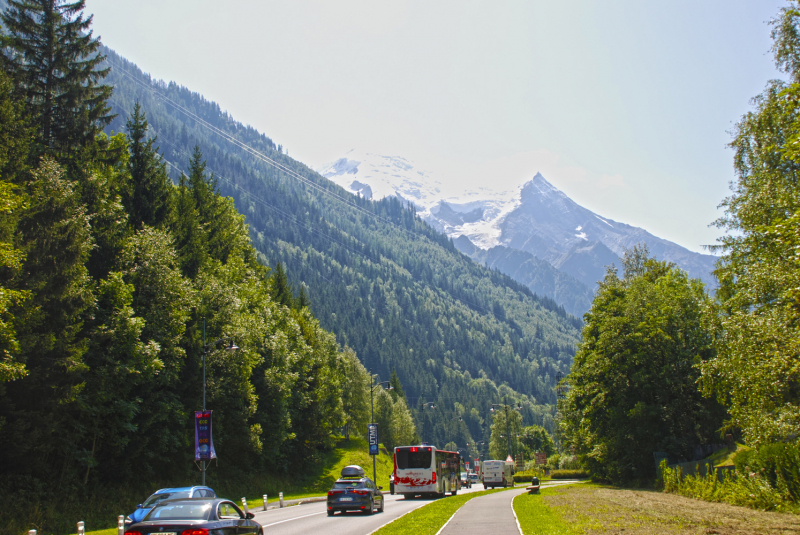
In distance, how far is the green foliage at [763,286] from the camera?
20469mm

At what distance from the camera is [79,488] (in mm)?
26062

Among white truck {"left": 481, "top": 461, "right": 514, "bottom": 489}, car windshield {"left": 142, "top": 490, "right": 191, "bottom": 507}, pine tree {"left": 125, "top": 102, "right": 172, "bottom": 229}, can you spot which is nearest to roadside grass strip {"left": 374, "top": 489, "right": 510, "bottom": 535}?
car windshield {"left": 142, "top": 490, "right": 191, "bottom": 507}

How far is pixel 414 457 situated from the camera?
1553 inches

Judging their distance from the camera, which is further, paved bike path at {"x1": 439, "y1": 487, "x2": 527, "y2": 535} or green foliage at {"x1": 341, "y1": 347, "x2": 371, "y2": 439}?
green foliage at {"x1": 341, "y1": 347, "x2": 371, "y2": 439}

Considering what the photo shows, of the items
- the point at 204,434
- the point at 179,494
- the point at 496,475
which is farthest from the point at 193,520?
the point at 496,475

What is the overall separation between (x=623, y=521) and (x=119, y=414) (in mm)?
22944

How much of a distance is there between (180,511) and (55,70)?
2782 centimetres

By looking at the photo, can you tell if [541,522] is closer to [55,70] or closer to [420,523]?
[420,523]

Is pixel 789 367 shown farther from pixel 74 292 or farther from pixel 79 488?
pixel 79 488

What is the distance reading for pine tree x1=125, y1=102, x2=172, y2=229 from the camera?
38.3 metres

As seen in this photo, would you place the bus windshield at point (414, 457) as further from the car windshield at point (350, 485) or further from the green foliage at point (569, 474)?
the green foliage at point (569, 474)

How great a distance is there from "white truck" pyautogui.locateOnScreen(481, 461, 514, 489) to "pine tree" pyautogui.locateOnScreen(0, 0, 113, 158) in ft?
181

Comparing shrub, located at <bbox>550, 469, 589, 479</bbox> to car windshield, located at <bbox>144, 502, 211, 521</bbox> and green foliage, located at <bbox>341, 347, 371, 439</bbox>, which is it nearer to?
green foliage, located at <bbox>341, 347, 371, 439</bbox>

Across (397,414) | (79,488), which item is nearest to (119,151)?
(79,488)
